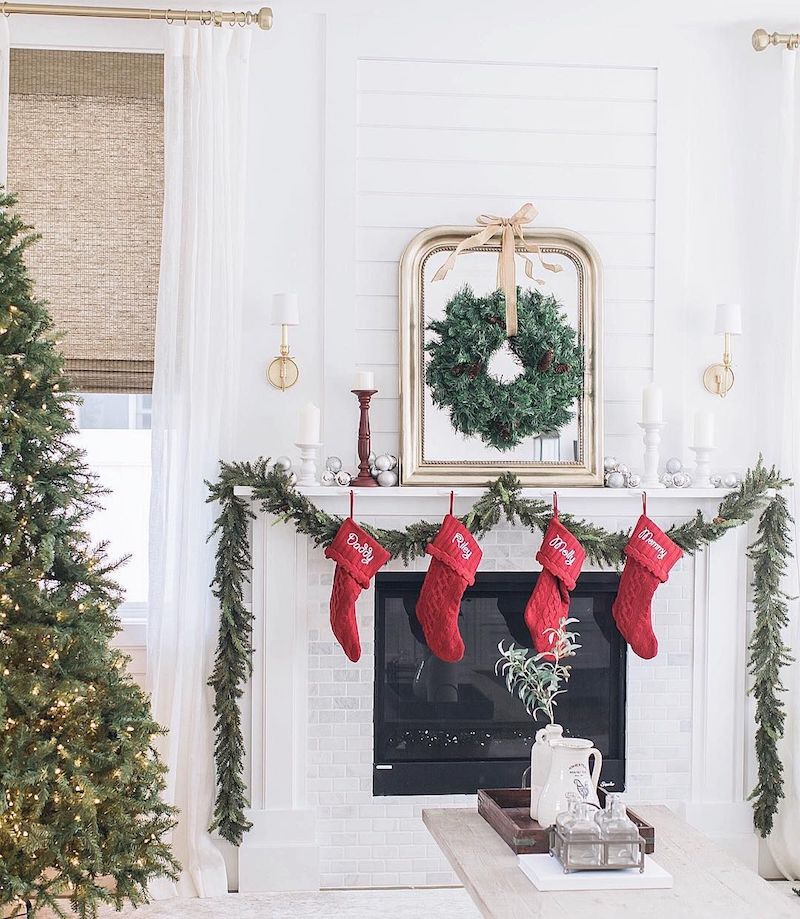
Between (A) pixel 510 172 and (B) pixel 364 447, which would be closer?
(B) pixel 364 447

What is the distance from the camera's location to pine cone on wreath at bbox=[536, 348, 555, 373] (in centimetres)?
342

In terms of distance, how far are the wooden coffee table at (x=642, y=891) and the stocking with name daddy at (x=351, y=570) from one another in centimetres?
88

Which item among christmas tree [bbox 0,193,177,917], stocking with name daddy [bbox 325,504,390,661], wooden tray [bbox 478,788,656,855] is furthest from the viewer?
stocking with name daddy [bbox 325,504,390,661]

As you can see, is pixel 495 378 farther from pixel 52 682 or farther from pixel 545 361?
pixel 52 682

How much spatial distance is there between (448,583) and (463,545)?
13 cm

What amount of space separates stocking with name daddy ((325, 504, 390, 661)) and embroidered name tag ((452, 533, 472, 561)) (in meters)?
0.22

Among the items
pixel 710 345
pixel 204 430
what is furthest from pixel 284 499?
pixel 710 345

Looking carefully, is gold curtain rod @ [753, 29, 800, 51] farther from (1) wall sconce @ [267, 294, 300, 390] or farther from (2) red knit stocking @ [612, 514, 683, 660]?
(1) wall sconce @ [267, 294, 300, 390]

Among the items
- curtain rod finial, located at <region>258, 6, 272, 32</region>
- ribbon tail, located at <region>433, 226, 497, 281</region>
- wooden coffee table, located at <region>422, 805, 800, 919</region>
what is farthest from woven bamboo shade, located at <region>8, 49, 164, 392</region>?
wooden coffee table, located at <region>422, 805, 800, 919</region>

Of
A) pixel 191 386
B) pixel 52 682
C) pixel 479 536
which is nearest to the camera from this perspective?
pixel 52 682

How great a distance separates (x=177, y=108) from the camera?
131 inches

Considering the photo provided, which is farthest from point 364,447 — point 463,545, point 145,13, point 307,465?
point 145,13

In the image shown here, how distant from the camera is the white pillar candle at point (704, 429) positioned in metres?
3.37

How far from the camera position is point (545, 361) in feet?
11.2
